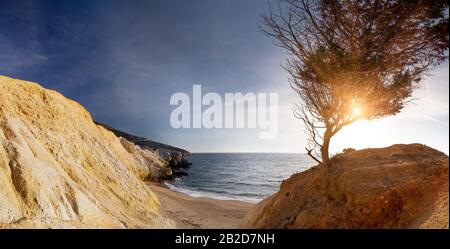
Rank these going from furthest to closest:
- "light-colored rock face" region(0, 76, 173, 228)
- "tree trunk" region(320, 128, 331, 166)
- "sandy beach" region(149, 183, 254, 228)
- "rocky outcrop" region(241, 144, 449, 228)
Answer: "sandy beach" region(149, 183, 254, 228) < "tree trunk" region(320, 128, 331, 166) < "light-colored rock face" region(0, 76, 173, 228) < "rocky outcrop" region(241, 144, 449, 228)

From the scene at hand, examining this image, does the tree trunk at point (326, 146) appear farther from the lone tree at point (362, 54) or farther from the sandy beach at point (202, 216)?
the sandy beach at point (202, 216)

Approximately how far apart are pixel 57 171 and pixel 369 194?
1166 centimetres

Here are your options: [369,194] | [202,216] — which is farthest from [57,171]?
[202,216]

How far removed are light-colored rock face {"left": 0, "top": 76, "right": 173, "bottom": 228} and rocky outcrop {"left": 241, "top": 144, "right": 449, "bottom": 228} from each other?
688 cm

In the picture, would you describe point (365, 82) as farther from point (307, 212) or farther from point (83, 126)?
point (83, 126)

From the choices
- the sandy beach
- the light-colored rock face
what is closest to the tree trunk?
the light-colored rock face

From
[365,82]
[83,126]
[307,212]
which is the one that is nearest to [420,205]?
[307,212]

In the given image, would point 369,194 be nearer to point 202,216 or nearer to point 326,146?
point 326,146

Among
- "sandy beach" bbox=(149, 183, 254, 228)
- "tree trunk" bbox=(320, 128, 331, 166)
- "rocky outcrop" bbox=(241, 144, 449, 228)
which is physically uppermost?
"tree trunk" bbox=(320, 128, 331, 166)

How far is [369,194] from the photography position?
7.75m

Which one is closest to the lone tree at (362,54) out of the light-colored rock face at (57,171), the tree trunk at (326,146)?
the tree trunk at (326,146)

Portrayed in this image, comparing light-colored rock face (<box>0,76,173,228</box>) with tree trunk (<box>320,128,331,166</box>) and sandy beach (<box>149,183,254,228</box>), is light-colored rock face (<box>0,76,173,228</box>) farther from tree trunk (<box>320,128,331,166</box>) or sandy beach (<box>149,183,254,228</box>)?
tree trunk (<box>320,128,331,166</box>)

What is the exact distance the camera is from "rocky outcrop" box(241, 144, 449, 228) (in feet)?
21.7
